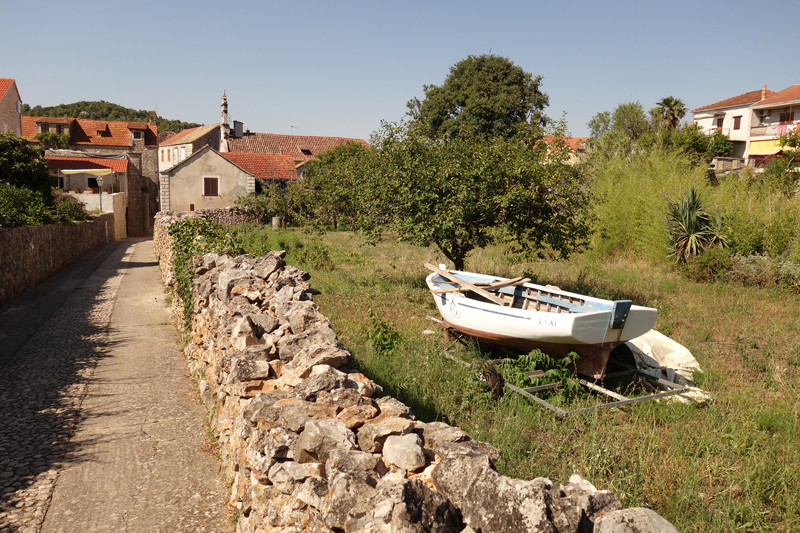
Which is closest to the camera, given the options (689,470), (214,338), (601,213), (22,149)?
(689,470)

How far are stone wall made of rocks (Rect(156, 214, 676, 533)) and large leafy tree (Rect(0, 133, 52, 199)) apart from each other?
21531mm

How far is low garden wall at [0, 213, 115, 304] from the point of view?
12391mm

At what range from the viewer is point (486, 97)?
37.7 meters

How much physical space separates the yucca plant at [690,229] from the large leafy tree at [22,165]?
23.3 meters

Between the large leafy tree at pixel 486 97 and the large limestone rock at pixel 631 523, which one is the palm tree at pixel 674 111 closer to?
the large leafy tree at pixel 486 97

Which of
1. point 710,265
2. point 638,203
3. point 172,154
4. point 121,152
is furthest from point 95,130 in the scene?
point 710,265

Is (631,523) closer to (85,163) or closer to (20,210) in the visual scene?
(20,210)

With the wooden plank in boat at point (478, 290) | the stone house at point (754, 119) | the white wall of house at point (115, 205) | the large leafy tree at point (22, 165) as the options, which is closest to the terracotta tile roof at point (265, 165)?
the white wall of house at point (115, 205)

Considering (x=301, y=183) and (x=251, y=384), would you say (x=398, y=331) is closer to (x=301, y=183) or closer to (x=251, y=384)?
(x=251, y=384)

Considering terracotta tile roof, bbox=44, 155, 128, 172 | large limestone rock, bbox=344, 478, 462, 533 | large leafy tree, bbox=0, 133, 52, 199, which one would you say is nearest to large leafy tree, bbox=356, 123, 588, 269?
large limestone rock, bbox=344, 478, 462, 533

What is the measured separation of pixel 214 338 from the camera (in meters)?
6.27

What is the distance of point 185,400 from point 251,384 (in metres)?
2.91

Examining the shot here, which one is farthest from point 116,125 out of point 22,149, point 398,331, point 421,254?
point 398,331

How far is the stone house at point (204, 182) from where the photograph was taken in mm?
34969
